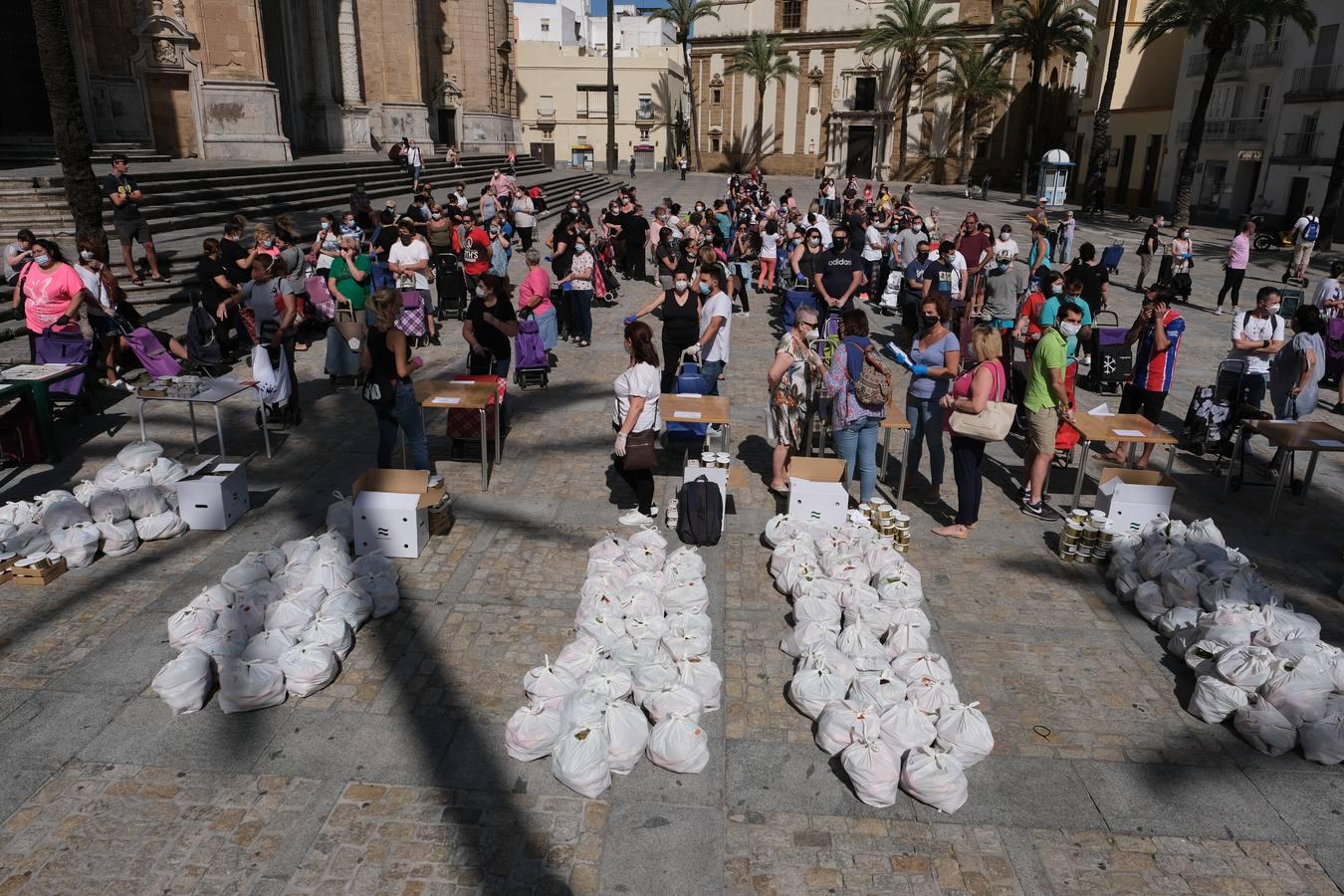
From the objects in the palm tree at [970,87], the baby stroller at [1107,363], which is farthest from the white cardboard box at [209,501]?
the palm tree at [970,87]

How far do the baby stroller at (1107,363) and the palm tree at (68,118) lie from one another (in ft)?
46.0

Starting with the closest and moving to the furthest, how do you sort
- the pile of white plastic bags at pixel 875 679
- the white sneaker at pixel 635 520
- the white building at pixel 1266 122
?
the pile of white plastic bags at pixel 875 679 → the white sneaker at pixel 635 520 → the white building at pixel 1266 122

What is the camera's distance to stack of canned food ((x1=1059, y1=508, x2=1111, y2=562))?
7.02 m

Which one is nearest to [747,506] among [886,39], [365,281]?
[365,281]

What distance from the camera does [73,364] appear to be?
28.5 ft

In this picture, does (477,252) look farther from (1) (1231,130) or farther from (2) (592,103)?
(2) (592,103)

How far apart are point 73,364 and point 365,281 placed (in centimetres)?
392

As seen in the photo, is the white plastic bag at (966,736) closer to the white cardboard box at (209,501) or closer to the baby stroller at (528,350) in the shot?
the white cardboard box at (209,501)

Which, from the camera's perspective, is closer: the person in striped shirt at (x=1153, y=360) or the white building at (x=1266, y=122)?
the person in striped shirt at (x=1153, y=360)

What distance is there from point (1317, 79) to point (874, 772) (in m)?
41.9

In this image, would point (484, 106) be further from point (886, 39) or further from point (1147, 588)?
point (1147, 588)

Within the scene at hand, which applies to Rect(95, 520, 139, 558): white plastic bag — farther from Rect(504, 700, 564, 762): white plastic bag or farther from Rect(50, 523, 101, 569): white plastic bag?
Rect(504, 700, 564, 762): white plastic bag

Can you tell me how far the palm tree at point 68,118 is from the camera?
11.9 m

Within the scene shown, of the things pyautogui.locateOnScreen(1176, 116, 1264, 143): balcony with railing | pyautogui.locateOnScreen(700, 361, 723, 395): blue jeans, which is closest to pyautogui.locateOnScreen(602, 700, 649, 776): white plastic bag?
pyautogui.locateOnScreen(700, 361, 723, 395): blue jeans
